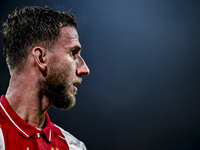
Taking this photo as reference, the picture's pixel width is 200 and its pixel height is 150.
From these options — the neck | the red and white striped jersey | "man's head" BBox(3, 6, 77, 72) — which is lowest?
the red and white striped jersey

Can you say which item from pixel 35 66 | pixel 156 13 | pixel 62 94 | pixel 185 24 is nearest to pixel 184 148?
pixel 185 24

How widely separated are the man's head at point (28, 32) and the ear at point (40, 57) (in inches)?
0.7

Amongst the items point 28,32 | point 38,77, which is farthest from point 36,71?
point 28,32

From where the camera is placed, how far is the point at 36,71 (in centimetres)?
60

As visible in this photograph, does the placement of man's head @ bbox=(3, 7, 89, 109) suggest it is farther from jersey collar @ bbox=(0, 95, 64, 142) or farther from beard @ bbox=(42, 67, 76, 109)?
jersey collar @ bbox=(0, 95, 64, 142)

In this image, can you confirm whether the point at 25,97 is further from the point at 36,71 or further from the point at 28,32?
the point at 28,32

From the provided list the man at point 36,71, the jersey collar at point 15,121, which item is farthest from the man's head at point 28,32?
the jersey collar at point 15,121

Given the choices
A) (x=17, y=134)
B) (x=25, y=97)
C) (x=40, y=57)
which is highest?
(x=40, y=57)

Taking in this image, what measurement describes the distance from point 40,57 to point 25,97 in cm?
14

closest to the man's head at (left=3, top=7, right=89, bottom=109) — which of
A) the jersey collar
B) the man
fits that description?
the man

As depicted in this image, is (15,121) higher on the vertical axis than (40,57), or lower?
lower

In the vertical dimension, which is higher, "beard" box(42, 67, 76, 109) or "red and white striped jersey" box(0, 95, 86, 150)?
"beard" box(42, 67, 76, 109)

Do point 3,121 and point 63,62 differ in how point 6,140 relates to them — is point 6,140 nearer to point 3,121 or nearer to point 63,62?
point 3,121

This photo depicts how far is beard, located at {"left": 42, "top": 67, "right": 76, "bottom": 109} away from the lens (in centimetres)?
61
